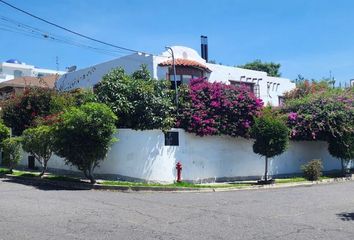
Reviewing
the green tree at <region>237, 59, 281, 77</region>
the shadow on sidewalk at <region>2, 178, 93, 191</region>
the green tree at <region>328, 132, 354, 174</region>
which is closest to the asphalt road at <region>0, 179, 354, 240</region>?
the shadow on sidewalk at <region>2, 178, 93, 191</region>

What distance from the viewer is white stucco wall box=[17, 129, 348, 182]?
19.0 m

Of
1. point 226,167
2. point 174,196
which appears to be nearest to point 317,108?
point 226,167

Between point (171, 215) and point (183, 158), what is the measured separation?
8572 mm

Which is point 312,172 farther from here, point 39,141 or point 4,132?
point 4,132

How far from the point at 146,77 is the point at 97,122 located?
5.09 metres

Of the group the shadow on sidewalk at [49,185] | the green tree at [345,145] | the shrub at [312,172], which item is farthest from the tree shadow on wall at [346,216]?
the green tree at [345,145]

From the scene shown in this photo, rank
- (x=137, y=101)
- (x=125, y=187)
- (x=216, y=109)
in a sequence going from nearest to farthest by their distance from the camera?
(x=125, y=187) < (x=137, y=101) < (x=216, y=109)

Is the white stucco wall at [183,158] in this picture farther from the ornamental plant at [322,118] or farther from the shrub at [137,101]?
the ornamental plant at [322,118]

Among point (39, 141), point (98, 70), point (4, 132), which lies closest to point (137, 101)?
point (39, 141)

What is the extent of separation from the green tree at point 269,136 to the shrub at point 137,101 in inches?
158

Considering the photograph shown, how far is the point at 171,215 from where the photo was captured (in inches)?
448

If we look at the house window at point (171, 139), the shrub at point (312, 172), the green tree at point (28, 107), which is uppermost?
the green tree at point (28, 107)

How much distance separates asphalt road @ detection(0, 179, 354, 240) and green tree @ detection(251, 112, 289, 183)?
383 centimetres

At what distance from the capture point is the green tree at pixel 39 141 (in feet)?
63.5
